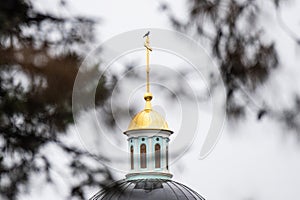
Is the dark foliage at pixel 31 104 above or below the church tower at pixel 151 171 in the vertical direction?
below

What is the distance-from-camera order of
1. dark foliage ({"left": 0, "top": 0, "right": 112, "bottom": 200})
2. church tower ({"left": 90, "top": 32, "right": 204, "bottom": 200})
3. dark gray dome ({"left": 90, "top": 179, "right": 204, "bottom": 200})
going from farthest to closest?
church tower ({"left": 90, "top": 32, "right": 204, "bottom": 200}) < dark gray dome ({"left": 90, "top": 179, "right": 204, "bottom": 200}) < dark foliage ({"left": 0, "top": 0, "right": 112, "bottom": 200})

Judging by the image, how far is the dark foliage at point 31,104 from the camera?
4.89m

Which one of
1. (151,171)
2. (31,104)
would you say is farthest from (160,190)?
(31,104)

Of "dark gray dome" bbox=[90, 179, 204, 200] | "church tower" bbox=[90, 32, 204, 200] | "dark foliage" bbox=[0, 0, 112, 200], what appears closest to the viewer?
"dark foliage" bbox=[0, 0, 112, 200]

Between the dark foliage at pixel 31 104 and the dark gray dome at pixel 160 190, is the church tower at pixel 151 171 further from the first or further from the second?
the dark foliage at pixel 31 104

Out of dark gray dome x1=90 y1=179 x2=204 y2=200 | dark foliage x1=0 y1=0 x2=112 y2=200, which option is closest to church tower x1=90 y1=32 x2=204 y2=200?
dark gray dome x1=90 y1=179 x2=204 y2=200

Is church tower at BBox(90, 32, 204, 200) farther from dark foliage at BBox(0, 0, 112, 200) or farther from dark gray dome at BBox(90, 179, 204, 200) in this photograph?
dark foliage at BBox(0, 0, 112, 200)

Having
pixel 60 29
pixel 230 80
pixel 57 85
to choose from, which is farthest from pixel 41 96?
pixel 230 80

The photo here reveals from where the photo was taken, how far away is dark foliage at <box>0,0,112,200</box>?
16.0 feet

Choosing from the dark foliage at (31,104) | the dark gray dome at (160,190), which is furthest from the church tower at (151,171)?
the dark foliage at (31,104)

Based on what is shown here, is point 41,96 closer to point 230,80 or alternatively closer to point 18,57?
point 18,57

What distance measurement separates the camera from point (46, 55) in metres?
4.95

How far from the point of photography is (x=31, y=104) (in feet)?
16.3

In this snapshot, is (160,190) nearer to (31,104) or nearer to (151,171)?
(151,171)
